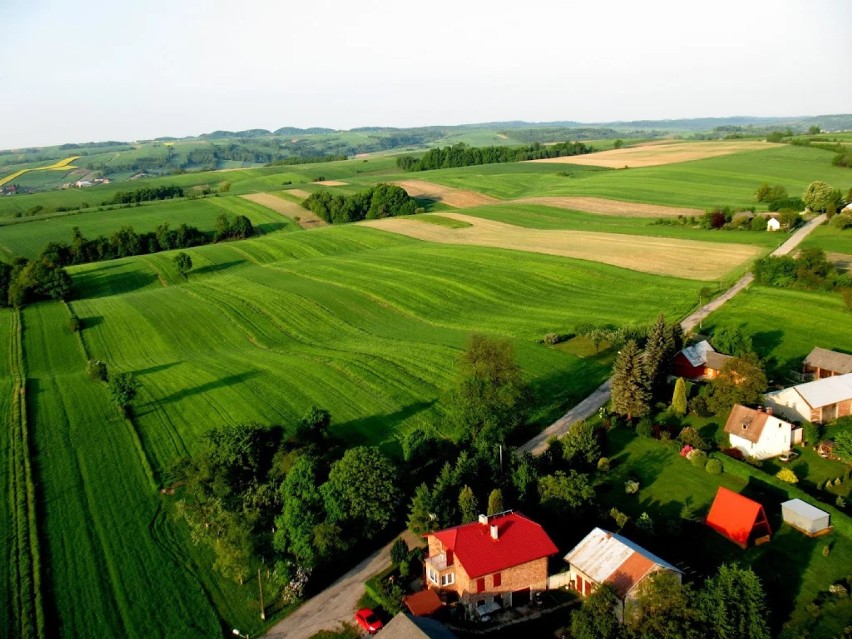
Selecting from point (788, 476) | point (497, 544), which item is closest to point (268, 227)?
point (497, 544)

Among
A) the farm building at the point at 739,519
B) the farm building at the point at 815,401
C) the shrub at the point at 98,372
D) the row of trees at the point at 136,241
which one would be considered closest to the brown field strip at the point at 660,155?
the row of trees at the point at 136,241

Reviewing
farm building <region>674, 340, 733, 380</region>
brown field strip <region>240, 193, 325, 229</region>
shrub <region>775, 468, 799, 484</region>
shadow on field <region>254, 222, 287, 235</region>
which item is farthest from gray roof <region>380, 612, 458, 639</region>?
brown field strip <region>240, 193, 325, 229</region>

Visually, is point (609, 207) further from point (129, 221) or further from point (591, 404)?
point (129, 221)

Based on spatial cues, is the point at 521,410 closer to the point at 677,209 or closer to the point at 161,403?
the point at 161,403

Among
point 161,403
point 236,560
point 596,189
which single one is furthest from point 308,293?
point 596,189

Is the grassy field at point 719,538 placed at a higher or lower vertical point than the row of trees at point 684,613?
lower

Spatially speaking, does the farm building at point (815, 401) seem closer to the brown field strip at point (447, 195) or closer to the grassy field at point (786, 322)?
the grassy field at point (786, 322)
